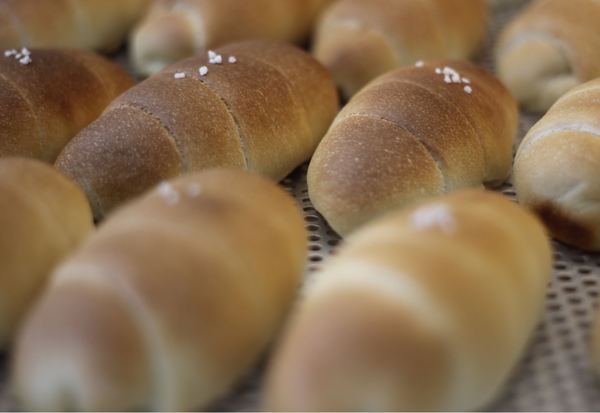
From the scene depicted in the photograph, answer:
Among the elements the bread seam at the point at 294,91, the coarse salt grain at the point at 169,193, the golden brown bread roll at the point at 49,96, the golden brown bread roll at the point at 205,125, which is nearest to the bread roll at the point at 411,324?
the coarse salt grain at the point at 169,193

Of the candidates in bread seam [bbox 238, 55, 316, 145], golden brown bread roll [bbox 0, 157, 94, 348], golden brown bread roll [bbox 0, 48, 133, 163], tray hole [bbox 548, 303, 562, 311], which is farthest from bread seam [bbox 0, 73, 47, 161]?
tray hole [bbox 548, 303, 562, 311]

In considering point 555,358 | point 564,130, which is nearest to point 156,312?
point 555,358

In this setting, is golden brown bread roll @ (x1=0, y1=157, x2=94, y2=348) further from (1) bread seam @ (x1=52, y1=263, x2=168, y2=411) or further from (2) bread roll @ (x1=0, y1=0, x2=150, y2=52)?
(2) bread roll @ (x1=0, y1=0, x2=150, y2=52)

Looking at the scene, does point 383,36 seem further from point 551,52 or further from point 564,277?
point 564,277

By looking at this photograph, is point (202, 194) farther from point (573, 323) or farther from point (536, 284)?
point (573, 323)

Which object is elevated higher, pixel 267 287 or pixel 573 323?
pixel 267 287

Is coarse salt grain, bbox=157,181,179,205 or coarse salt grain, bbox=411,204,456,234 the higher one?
coarse salt grain, bbox=157,181,179,205

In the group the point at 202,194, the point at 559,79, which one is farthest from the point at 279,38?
the point at 202,194
